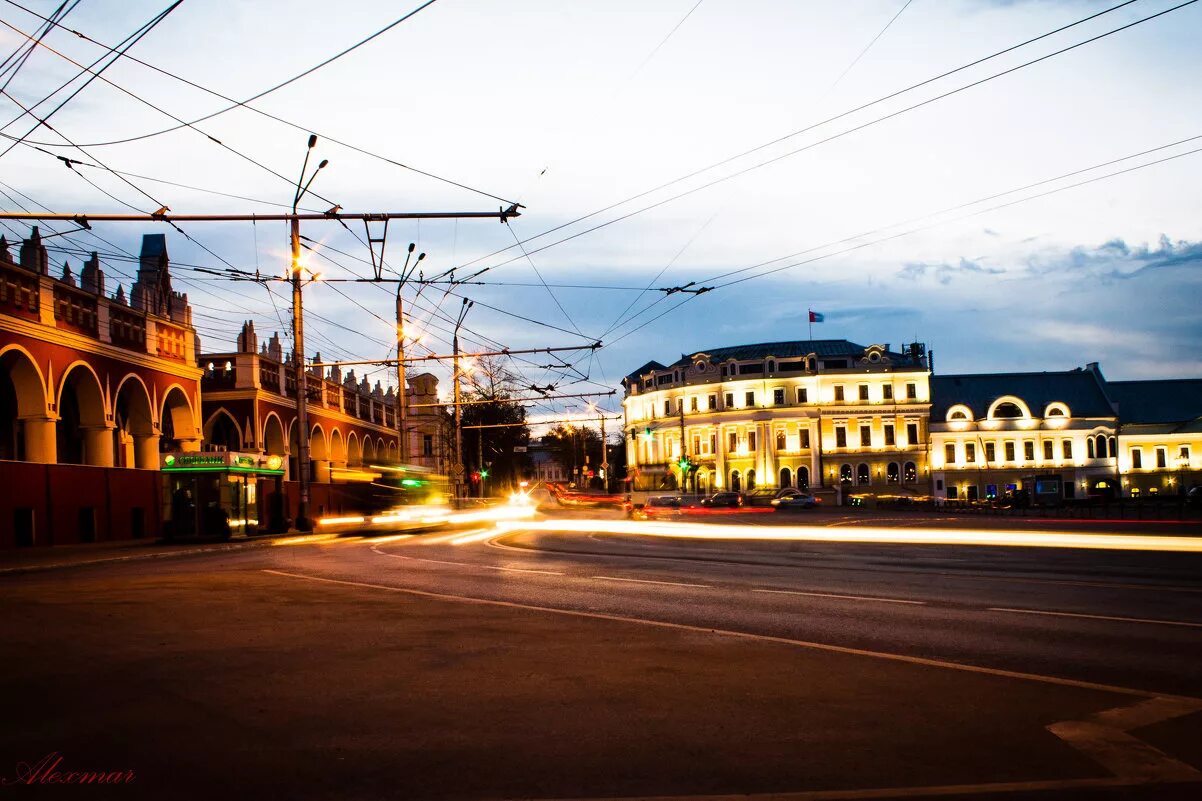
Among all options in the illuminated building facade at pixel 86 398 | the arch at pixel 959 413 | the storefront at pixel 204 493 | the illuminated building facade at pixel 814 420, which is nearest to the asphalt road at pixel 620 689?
the illuminated building facade at pixel 86 398

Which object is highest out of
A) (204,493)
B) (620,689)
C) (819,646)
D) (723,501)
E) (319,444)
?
(319,444)

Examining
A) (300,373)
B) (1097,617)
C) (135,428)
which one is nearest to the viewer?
(1097,617)

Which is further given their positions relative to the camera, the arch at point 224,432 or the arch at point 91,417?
the arch at point 224,432

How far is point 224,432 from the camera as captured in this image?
4944cm

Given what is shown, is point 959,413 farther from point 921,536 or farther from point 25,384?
point 25,384

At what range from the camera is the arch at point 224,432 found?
47.7 m

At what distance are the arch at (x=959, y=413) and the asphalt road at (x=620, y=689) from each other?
89.1m

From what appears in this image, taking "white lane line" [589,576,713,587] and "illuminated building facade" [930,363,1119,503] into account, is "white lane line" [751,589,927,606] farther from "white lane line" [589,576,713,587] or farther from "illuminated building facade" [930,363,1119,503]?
"illuminated building facade" [930,363,1119,503]

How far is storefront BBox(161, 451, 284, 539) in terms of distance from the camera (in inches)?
1315

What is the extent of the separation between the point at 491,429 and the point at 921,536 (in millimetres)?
62470

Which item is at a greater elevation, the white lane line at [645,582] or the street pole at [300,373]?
the street pole at [300,373]

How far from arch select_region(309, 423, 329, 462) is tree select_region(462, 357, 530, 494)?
42.1ft

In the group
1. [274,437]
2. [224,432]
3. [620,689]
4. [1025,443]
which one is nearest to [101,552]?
[224,432]

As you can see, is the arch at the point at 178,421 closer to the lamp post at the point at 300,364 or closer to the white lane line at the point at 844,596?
the lamp post at the point at 300,364
